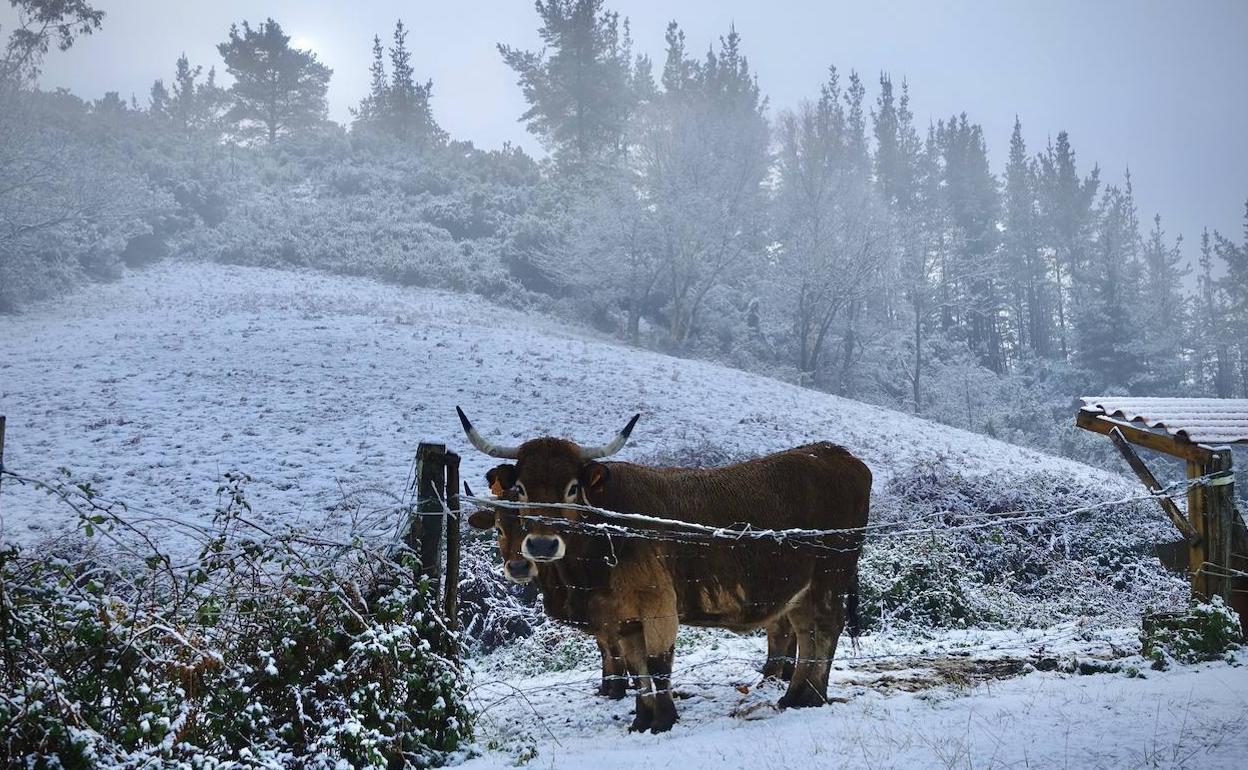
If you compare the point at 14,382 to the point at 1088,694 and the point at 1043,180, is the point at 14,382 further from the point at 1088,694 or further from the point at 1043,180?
the point at 1043,180

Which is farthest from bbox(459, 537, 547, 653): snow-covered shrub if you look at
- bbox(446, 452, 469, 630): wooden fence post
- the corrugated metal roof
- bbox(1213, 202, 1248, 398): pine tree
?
bbox(1213, 202, 1248, 398): pine tree

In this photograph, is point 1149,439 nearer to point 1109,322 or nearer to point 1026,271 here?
point 1109,322

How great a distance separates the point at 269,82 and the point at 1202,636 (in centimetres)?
5811

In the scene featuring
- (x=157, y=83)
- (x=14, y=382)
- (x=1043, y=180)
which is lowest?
(x=14, y=382)

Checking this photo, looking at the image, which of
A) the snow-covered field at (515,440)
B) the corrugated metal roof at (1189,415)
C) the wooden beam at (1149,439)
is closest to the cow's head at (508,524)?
the snow-covered field at (515,440)

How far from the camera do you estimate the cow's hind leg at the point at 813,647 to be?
5867 millimetres

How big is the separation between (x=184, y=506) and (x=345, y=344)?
9.95 metres

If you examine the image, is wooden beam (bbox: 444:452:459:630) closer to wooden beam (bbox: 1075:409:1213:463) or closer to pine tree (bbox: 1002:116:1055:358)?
wooden beam (bbox: 1075:409:1213:463)

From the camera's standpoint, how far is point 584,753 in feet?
15.7

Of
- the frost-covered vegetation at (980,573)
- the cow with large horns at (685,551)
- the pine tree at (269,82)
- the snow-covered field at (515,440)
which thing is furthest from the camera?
the pine tree at (269,82)

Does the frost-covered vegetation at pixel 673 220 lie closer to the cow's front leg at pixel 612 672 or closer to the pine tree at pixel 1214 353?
the pine tree at pixel 1214 353

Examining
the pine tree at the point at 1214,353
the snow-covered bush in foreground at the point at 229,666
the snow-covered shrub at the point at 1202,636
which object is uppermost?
the pine tree at the point at 1214,353

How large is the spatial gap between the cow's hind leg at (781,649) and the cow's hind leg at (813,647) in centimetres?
46

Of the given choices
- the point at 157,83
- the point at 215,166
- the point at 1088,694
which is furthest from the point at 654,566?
the point at 157,83
